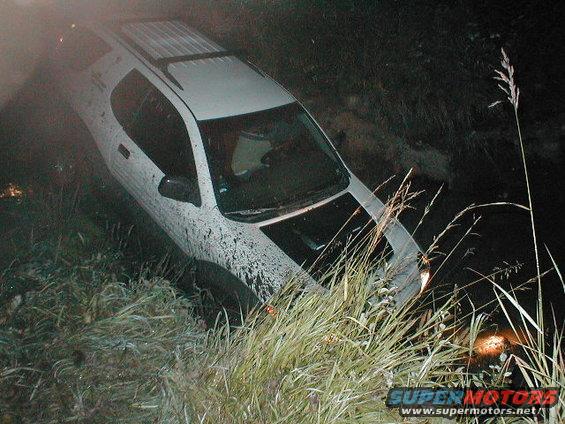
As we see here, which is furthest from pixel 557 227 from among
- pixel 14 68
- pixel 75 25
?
pixel 14 68

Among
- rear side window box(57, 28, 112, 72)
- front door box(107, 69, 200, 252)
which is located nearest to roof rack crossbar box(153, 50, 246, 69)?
front door box(107, 69, 200, 252)

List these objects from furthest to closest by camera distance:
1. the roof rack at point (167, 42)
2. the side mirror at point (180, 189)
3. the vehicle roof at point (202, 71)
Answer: the roof rack at point (167, 42) → the vehicle roof at point (202, 71) → the side mirror at point (180, 189)

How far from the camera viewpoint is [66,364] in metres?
3.19

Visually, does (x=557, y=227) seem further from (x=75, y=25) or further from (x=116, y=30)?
(x=75, y=25)

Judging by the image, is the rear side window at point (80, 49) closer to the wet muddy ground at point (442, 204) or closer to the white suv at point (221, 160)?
the white suv at point (221, 160)

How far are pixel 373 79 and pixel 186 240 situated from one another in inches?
173

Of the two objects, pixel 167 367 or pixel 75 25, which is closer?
pixel 167 367

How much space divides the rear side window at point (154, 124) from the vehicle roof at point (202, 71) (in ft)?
0.66

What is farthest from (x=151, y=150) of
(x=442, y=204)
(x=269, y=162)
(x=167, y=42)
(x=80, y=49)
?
(x=442, y=204)

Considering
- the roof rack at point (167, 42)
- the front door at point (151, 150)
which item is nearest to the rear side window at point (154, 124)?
the front door at point (151, 150)

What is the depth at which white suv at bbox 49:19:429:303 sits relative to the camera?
407 cm

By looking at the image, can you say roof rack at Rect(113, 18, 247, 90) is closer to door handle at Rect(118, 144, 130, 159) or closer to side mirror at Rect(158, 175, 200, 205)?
door handle at Rect(118, 144, 130, 159)

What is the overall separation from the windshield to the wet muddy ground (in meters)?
0.94

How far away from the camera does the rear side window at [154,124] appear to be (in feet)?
14.6
